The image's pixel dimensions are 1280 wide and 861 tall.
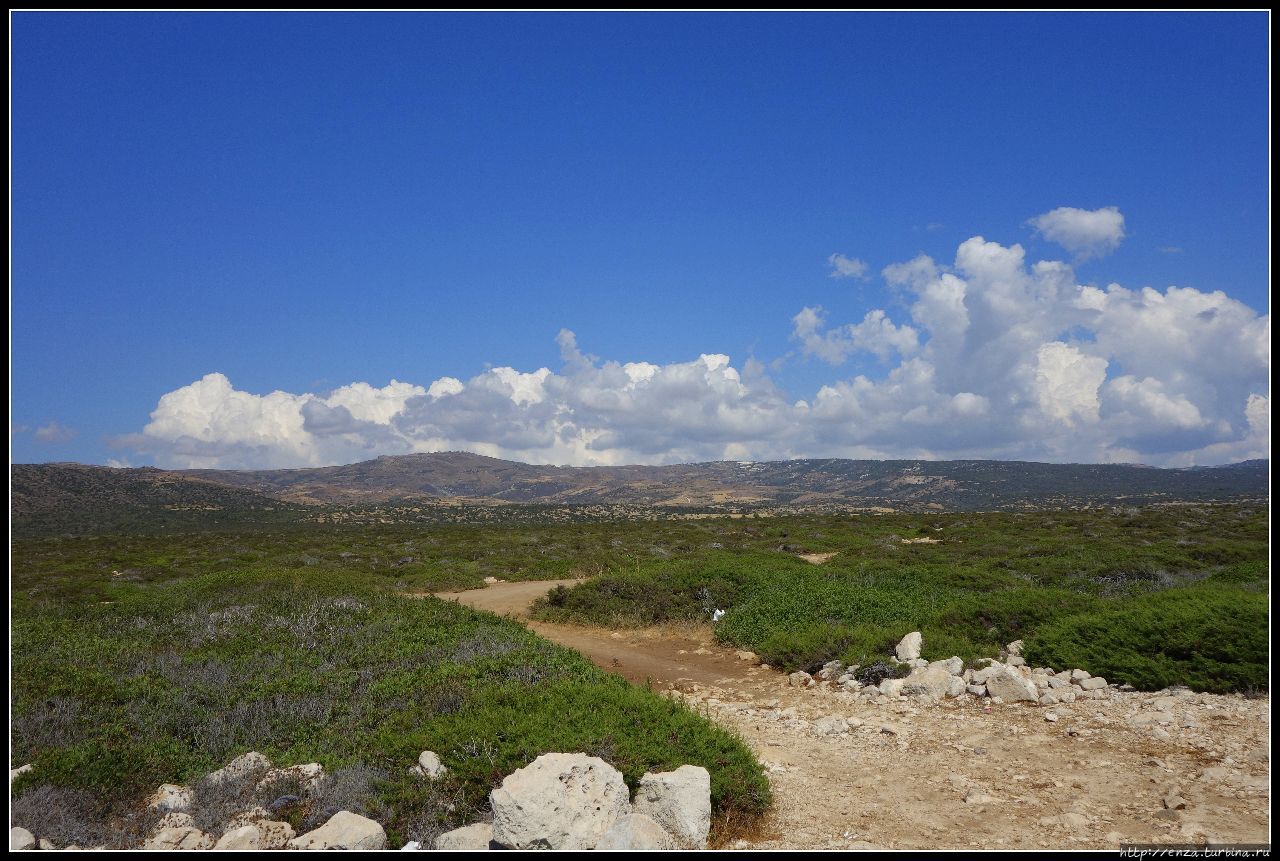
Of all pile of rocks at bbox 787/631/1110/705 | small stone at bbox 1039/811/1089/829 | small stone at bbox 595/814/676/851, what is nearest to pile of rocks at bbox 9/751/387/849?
small stone at bbox 595/814/676/851

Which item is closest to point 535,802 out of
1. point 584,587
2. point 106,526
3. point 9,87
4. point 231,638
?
point 9,87

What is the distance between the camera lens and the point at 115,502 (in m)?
85.6

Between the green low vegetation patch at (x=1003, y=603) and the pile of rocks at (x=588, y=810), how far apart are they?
6.44 meters

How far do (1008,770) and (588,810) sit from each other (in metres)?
4.32

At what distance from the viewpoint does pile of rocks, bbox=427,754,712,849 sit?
5129 mm

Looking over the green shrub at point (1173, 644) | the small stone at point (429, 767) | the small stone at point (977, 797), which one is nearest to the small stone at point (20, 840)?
the small stone at point (429, 767)

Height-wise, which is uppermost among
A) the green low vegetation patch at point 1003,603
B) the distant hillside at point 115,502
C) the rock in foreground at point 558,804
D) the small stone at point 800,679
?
the rock in foreground at point 558,804

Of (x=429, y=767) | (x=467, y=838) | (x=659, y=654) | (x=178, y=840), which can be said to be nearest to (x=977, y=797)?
(x=467, y=838)

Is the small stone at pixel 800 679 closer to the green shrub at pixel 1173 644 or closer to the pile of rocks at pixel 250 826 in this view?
the green shrub at pixel 1173 644

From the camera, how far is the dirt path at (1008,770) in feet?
18.4

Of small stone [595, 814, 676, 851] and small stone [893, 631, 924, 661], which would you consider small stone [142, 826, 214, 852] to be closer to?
small stone [595, 814, 676, 851]

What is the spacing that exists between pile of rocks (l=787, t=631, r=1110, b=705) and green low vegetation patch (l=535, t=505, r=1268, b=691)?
308mm

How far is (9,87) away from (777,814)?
804 centimetres

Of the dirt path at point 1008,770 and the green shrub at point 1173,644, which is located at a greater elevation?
the green shrub at point 1173,644
